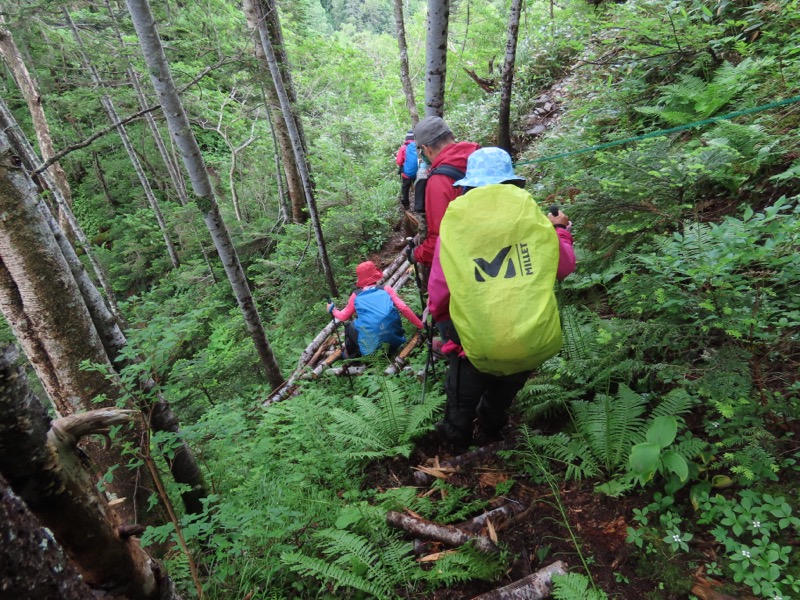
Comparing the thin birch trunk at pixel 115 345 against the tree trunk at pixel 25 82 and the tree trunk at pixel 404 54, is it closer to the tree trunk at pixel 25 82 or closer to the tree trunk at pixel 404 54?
the tree trunk at pixel 404 54

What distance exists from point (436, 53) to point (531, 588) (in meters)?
4.80

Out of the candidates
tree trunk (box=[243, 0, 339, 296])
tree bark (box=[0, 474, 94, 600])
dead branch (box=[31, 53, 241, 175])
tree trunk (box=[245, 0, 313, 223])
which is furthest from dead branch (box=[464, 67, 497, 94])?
tree bark (box=[0, 474, 94, 600])

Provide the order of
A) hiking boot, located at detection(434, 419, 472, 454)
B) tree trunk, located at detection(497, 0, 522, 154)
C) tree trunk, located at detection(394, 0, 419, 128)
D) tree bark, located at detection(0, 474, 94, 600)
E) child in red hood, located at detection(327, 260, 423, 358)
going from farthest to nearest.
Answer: tree trunk, located at detection(394, 0, 419, 128) → tree trunk, located at detection(497, 0, 522, 154) → child in red hood, located at detection(327, 260, 423, 358) → hiking boot, located at detection(434, 419, 472, 454) → tree bark, located at detection(0, 474, 94, 600)

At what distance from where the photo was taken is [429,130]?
384cm

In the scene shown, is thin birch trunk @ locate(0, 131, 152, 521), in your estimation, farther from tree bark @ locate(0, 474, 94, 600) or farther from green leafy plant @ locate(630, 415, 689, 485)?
Result: green leafy plant @ locate(630, 415, 689, 485)

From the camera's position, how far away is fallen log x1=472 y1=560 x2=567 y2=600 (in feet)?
7.44

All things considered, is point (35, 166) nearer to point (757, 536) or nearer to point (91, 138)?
point (91, 138)

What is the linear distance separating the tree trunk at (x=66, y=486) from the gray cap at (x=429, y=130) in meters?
3.29

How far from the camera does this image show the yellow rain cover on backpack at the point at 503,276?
95.7 inches

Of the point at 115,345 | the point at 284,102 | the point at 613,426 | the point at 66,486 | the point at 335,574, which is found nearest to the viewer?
the point at 66,486

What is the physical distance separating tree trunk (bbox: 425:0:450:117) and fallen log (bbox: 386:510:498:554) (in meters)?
3.93

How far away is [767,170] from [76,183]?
27518 mm

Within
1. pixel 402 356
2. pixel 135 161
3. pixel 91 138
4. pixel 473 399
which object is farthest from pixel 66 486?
pixel 135 161

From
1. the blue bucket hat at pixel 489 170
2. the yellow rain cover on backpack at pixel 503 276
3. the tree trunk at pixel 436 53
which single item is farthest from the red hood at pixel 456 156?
the yellow rain cover on backpack at pixel 503 276
